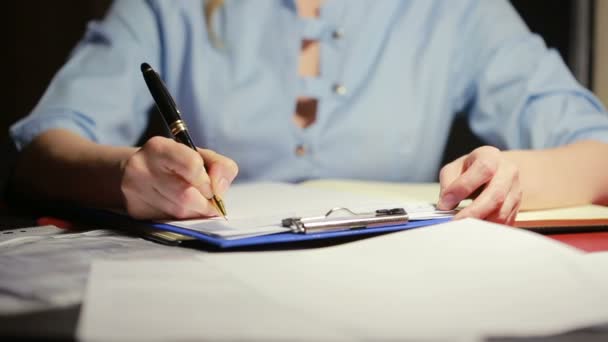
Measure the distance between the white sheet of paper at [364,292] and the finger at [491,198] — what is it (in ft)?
0.24

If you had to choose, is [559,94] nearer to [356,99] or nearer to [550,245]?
[356,99]

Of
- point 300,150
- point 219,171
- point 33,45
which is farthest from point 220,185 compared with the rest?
point 33,45

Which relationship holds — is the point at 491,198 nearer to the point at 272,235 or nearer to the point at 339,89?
the point at 272,235

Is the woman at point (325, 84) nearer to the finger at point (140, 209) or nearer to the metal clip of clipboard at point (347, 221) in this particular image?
the finger at point (140, 209)

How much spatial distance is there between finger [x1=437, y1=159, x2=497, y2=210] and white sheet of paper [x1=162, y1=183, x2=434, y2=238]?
1cm

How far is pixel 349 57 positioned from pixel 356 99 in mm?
58

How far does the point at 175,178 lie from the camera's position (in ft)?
1.55

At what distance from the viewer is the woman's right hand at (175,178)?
18.1 inches

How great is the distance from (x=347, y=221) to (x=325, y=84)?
1.64 feet

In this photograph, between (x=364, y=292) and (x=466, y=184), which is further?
(x=466, y=184)

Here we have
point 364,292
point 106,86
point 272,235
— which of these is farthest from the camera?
point 106,86

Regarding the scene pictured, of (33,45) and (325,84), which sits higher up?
(33,45)

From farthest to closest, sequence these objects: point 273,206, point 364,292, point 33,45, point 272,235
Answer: point 33,45 → point 273,206 → point 272,235 → point 364,292

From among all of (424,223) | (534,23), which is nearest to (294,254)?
(424,223)
